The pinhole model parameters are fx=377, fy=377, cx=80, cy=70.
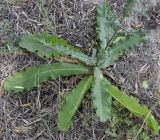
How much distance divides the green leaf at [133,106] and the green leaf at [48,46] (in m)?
0.30

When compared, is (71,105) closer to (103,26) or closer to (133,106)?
(133,106)

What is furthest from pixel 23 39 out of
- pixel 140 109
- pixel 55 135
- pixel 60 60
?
pixel 140 109

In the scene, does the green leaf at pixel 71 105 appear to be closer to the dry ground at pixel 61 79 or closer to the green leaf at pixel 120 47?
the dry ground at pixel 61 79

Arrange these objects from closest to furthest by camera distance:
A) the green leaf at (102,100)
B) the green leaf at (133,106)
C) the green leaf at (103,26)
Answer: the green leaf at (102,100) < the green leaf at (133,106) < the green leaf at (103,26)

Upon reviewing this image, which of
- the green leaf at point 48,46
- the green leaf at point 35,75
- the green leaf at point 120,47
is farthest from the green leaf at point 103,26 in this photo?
the green leaf at point 35,75

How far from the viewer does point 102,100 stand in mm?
2471

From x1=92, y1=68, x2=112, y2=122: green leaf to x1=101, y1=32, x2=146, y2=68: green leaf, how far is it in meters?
0.17

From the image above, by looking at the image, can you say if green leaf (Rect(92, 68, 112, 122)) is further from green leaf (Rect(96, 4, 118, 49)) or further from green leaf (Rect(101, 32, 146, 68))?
green leaf (Rect(96, 4, 118, 49))

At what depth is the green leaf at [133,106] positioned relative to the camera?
254cm

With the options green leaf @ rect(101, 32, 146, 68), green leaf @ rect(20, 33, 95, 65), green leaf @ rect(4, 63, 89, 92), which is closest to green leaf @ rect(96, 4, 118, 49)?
green leaf @ rect(101, 32, 146, 68)

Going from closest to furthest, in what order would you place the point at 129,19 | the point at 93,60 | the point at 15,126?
the point at 15,126 → the point at 93,60 → the point at 129,19

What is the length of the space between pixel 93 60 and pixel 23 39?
509 mm

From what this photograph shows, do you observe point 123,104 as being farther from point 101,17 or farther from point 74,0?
point 74,0

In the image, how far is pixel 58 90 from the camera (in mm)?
2561
